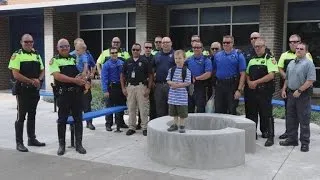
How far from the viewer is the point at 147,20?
15.4 meters

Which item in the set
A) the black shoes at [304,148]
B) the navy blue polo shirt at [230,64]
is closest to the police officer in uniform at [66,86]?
the navy blue polo shirt at [230,64]

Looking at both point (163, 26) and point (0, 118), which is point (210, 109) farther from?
point (163, 26)

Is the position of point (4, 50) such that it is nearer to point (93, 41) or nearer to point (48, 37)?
point (48, 37)

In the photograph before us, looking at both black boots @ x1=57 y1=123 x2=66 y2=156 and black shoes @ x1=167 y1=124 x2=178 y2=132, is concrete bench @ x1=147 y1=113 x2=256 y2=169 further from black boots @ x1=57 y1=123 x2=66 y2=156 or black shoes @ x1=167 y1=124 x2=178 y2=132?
black boots @ x1=57 y1=123 x2=66 y2=156

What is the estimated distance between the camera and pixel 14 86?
23.7 feet

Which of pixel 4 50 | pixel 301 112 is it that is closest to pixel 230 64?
pixel 301 112

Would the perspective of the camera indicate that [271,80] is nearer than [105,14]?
Yes

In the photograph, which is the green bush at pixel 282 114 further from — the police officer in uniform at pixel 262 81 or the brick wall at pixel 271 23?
the police officer in uniform at pixel 262 81

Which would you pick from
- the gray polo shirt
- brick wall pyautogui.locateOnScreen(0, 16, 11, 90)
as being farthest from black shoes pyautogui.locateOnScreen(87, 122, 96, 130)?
brick wall pyautogui.locateOnScreen(0, 16, 11, 90)

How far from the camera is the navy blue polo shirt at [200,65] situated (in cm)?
801

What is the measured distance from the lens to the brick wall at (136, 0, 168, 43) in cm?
1536

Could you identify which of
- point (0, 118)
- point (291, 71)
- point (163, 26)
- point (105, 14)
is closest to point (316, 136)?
point (291, 71)

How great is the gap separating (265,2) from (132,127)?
681 cm

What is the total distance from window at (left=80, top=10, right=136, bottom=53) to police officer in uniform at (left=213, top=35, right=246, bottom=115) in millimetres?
9546
